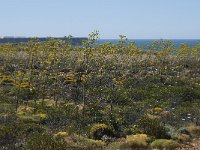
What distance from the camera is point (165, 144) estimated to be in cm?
1616

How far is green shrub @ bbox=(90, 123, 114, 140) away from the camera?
17.5 meters

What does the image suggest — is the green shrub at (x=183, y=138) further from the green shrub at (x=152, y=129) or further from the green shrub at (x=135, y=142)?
the green shrub at (x=135, y=142)

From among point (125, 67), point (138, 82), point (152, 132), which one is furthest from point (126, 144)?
point (125, 67)

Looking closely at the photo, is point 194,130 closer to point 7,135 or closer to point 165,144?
point 165,144

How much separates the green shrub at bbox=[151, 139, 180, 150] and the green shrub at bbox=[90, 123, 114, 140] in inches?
94.1

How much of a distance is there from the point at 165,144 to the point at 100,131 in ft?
10.2

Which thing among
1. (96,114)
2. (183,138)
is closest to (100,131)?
(96,114)

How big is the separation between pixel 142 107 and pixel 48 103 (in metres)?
6.04

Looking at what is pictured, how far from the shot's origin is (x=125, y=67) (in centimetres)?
4388

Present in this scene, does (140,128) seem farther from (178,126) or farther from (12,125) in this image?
(12,125)

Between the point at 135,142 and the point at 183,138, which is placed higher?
the point at 135,142

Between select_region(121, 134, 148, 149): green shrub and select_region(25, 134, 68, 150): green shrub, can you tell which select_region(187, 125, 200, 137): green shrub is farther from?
select_region(25, 134, 68, 150): green shrub

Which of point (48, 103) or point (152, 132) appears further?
point (48, 103)

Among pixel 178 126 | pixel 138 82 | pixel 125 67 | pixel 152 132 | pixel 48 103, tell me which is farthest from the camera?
pixel 125 67
